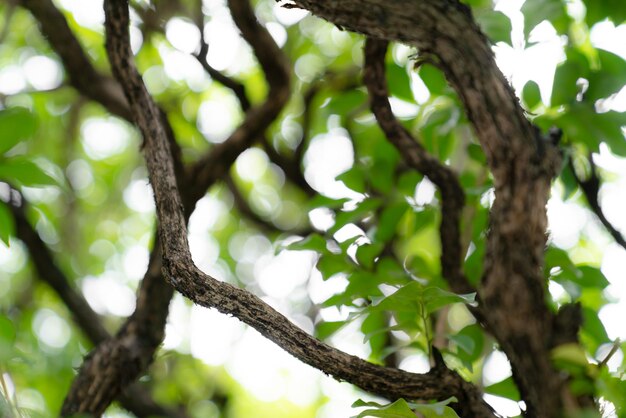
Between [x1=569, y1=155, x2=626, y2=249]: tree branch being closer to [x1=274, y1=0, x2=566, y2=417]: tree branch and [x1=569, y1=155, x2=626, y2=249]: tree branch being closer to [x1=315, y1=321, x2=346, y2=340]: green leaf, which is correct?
[x1=274, y1=0, x2=566, y2=417]: tree branch

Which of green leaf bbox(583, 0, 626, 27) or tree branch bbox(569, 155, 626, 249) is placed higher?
green leaf bbox(583, 0, 626, 27)

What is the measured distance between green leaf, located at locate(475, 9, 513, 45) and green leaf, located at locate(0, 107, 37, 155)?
1.75ft

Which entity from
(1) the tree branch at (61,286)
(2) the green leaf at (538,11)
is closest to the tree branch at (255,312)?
(2) the green leaf at (538,11)

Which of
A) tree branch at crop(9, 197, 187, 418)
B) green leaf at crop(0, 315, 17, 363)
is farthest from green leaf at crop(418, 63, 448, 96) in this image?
tree branch at crop(9, 197, 187, 418)

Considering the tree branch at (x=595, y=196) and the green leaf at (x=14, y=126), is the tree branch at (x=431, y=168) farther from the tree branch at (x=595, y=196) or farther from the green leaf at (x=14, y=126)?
the green leaf at (x=14, y=126)

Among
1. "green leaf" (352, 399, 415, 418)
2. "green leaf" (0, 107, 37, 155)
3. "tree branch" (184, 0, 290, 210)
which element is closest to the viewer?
"green leaf" (352, 399, 415, 418)

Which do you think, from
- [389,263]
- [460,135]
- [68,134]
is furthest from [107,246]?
[389,263]

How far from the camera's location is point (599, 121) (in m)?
0.86

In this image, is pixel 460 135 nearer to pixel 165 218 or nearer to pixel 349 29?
pixel 349 29

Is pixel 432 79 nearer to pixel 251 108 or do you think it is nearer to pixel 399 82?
pixel 399 82

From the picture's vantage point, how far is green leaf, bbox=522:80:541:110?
0.92m

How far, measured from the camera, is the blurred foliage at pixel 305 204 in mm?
840

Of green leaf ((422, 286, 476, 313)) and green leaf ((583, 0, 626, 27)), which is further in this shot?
green leaf ((583, 0, 626, 27))

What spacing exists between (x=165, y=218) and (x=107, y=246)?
2.14 m
